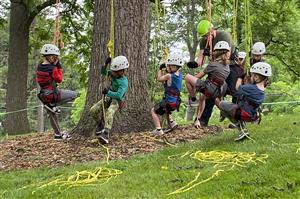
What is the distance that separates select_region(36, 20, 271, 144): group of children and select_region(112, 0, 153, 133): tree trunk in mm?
342

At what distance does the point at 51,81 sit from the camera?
327 inches

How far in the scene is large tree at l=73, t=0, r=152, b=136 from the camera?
8.77 metres

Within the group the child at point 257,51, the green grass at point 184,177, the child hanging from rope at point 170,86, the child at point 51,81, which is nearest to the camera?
the green grass at point 184,177

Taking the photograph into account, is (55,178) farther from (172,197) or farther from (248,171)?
(248,171)

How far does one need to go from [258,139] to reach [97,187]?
3.12 metres

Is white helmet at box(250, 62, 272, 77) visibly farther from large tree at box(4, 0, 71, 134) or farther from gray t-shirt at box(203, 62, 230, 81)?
large tree at box(4, 0, 71, 134)

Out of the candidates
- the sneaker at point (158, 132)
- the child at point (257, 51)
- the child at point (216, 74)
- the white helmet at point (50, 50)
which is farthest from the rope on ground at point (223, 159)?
the child at point (257, 51)

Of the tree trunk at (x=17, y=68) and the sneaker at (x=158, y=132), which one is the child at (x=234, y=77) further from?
the tree trunk at (x=17, y=68)

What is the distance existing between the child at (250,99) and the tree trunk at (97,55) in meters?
2.42

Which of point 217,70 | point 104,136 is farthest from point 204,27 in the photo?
point 104,136

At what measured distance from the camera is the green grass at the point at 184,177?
5.04 meters

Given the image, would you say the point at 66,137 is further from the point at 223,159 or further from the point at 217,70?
the point at 223,159

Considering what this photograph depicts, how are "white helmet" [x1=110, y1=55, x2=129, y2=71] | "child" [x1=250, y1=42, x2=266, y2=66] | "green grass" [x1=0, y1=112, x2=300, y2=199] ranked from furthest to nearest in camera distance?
"child" [x1=250, y1=42, x2=266, y2=66] → "white helmet" [x1=110, y1=55, x2=129, y2=71] → "green grass" [x1=0, y1=112, x2=300, y2=199]

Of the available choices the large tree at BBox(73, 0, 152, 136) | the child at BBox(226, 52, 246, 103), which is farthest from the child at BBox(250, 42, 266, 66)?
the large tree at BBox(73, 0, 152, 136)
